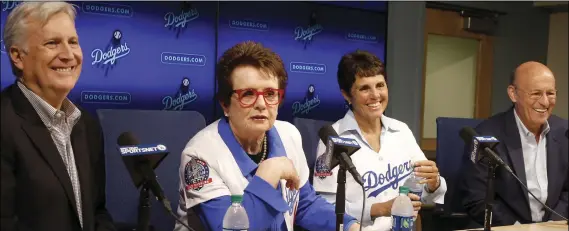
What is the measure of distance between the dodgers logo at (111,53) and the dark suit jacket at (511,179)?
1.83m

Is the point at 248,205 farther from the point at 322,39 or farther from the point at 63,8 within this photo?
the point at 322,39

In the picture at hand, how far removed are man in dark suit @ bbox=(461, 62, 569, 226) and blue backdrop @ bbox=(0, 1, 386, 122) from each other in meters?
1.47

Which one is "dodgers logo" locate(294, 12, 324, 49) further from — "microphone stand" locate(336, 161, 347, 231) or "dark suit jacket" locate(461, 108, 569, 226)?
"microphone stand" locate(336, 161, 347, 231)

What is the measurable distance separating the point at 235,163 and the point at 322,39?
7.79 ft

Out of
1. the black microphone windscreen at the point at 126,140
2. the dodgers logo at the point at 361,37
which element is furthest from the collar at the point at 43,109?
the dodgers logo at the point at 361,37

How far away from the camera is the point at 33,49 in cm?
149

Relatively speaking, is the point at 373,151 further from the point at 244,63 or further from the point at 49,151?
the point at 49,151

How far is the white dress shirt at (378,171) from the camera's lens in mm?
2312

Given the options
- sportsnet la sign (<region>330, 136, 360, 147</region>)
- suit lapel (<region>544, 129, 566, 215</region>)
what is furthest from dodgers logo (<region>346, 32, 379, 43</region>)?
sportsnet la sign (<region>330, 136, 360, 147</region>)

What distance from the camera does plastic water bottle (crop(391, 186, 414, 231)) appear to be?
176cm

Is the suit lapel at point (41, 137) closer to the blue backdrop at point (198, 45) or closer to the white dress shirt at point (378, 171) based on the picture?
the white dress shirt at point (378, 171)

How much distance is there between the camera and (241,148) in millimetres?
1852

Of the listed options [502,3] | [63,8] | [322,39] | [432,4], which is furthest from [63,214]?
[502,3]

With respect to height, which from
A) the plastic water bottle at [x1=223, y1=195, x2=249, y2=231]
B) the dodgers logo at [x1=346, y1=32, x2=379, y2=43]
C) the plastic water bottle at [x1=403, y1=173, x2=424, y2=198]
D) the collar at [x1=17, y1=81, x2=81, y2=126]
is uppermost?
the dodgers logo at [x1=346, y1=32, x2=379, y2=43]
